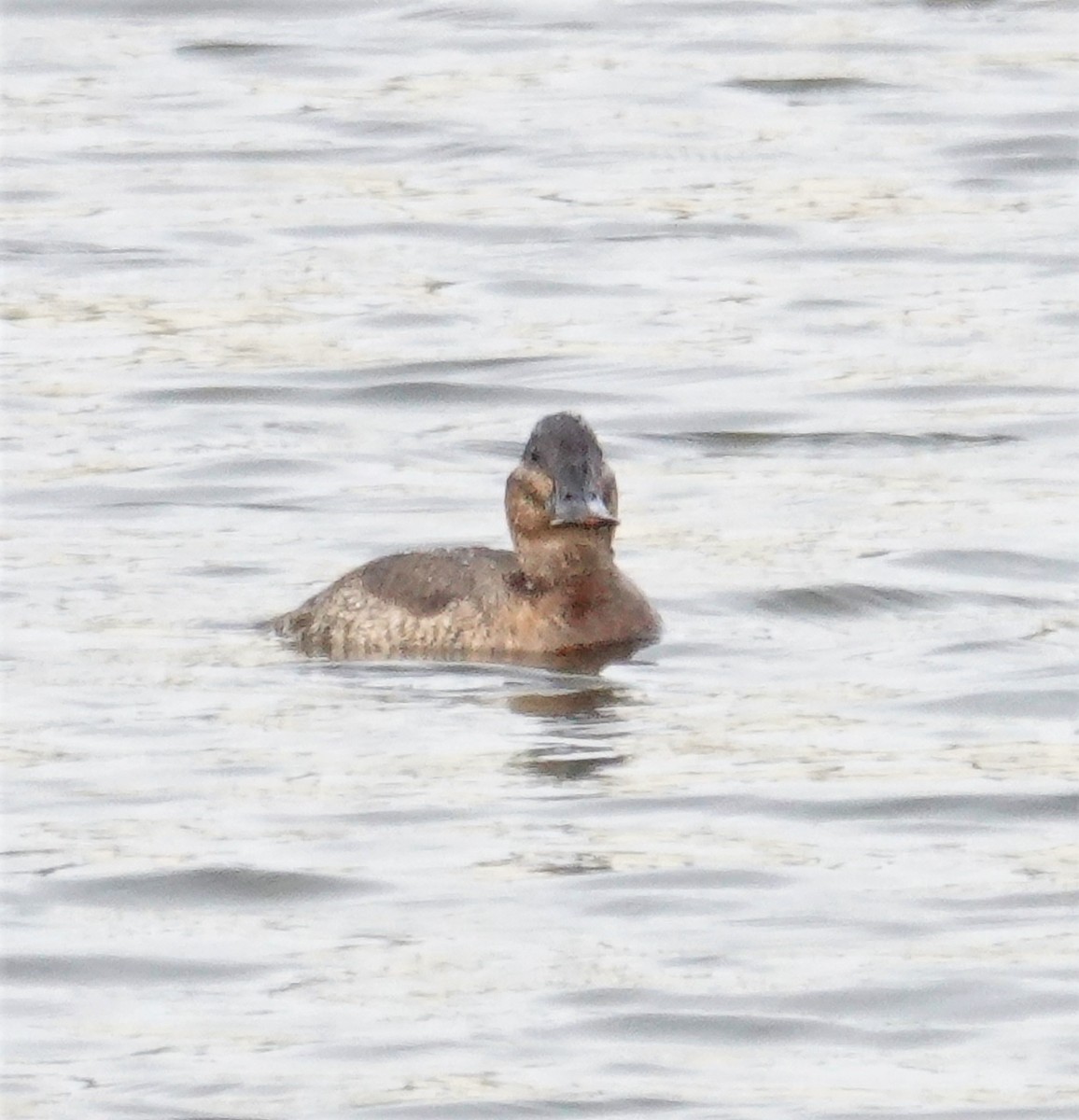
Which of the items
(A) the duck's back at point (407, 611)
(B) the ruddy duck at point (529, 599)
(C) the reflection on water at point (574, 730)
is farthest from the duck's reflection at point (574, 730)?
(A) the duck's back at point (407, 611)

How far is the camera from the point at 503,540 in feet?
53.5

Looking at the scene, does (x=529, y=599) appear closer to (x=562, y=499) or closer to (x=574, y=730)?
(x=562, y=499)

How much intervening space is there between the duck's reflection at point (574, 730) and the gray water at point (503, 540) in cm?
3

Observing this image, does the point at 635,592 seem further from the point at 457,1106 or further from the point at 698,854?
the point at 457,1106

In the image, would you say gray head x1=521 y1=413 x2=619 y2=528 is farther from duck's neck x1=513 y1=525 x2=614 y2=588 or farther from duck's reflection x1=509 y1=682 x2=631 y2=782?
duck's reflection x1=509 y1=682 x2=631 y2=782

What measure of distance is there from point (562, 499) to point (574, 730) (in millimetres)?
1310

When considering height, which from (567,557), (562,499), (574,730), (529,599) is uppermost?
(562,499)

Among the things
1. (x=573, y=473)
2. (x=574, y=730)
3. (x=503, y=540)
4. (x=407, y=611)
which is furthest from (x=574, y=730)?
(x=503, y=540)

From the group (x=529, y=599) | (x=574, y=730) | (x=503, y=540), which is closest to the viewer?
(x=574, y=730)

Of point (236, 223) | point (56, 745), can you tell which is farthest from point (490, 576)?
point (236, 223)

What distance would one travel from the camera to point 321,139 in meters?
25.7

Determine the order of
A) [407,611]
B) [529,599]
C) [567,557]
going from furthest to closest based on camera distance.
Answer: [567,557] < [529,599] < [407,611]

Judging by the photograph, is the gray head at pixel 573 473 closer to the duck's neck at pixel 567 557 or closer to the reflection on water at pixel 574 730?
the duck's neck at pixel 567 557

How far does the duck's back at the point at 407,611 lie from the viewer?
14086 mm
